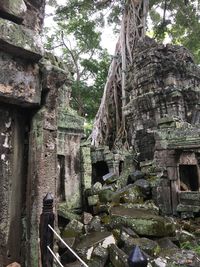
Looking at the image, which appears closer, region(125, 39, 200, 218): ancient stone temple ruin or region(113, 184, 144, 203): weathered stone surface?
region(113, 184, 144, 203): weathered stone surface

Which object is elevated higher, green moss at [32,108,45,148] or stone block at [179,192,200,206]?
green moss at [32,108,45,148]

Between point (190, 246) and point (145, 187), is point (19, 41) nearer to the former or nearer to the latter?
point (190, 246)

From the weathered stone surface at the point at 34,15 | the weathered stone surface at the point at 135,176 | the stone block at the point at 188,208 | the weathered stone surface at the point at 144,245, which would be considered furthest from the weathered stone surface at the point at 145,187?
the weathered stone surface at the point at 34,15

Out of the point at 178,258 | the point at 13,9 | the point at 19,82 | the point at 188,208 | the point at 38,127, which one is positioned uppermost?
the point at 13,9

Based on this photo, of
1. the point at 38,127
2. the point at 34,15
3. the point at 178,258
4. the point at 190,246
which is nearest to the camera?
the point at 38,127

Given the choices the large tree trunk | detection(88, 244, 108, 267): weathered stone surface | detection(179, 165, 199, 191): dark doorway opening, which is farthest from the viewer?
the large tree trunk

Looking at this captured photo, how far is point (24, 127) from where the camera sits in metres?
2.76

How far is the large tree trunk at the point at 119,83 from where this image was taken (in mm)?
14930

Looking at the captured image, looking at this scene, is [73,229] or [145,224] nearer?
[73,229]

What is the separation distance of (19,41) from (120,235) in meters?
3.09

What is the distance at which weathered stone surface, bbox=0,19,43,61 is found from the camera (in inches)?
91.4

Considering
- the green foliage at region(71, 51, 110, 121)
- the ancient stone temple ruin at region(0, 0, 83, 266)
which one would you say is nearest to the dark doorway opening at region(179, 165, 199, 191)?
the ancient stone temple ruin at region(0, 0, 83, 266)

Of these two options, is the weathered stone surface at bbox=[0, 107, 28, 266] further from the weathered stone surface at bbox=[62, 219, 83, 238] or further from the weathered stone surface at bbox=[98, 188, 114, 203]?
the weathered stone surface at bbox=[98, 188, 114, 203]

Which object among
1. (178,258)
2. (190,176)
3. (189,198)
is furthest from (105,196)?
(190,176)
